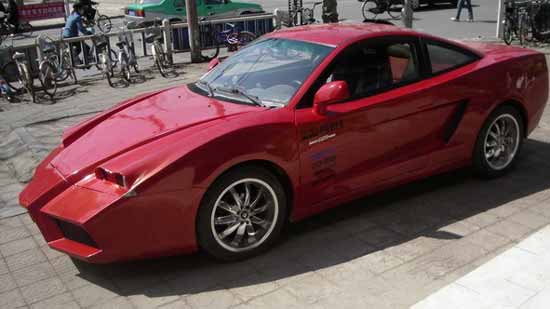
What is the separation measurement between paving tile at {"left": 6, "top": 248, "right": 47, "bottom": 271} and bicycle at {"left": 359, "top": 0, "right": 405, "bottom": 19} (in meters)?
19.4

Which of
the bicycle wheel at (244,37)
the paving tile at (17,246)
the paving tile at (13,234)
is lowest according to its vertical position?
the paving tile at (17,246)

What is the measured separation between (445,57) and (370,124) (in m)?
1.21

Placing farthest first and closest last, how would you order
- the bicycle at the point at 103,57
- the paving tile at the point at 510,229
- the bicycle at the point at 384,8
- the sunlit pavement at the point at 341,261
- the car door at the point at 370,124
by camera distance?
the bicycle at the point at 384,8 < the bicycle at the point at 103,57 < the paving tile at the point at 510,229 < the car door at the point at 370,124 < the sunlit pavement at the point at 341,261

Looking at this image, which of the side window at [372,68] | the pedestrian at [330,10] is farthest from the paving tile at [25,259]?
the pedestrian at [330,10]

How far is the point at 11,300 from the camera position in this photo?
4.00 meters

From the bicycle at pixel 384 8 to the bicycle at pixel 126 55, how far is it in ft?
38.9

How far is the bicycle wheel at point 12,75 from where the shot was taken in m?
11.2

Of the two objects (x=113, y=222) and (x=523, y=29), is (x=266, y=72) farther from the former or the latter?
(x=523, y=29)

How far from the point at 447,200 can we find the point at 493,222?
1.83ft

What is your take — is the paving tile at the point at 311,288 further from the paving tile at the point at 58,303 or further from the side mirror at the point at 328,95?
the paving tile at the point at 58,303

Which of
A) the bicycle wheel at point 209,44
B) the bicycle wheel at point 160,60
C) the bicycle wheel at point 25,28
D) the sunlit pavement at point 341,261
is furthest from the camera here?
the bicycle wheel at point 25,28

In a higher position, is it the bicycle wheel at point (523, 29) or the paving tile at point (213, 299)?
the bicycle wheel at point (523, 29)

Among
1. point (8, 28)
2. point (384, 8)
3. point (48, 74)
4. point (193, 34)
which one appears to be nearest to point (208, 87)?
point (48, 74)

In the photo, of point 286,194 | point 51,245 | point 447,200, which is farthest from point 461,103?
point 51,245
